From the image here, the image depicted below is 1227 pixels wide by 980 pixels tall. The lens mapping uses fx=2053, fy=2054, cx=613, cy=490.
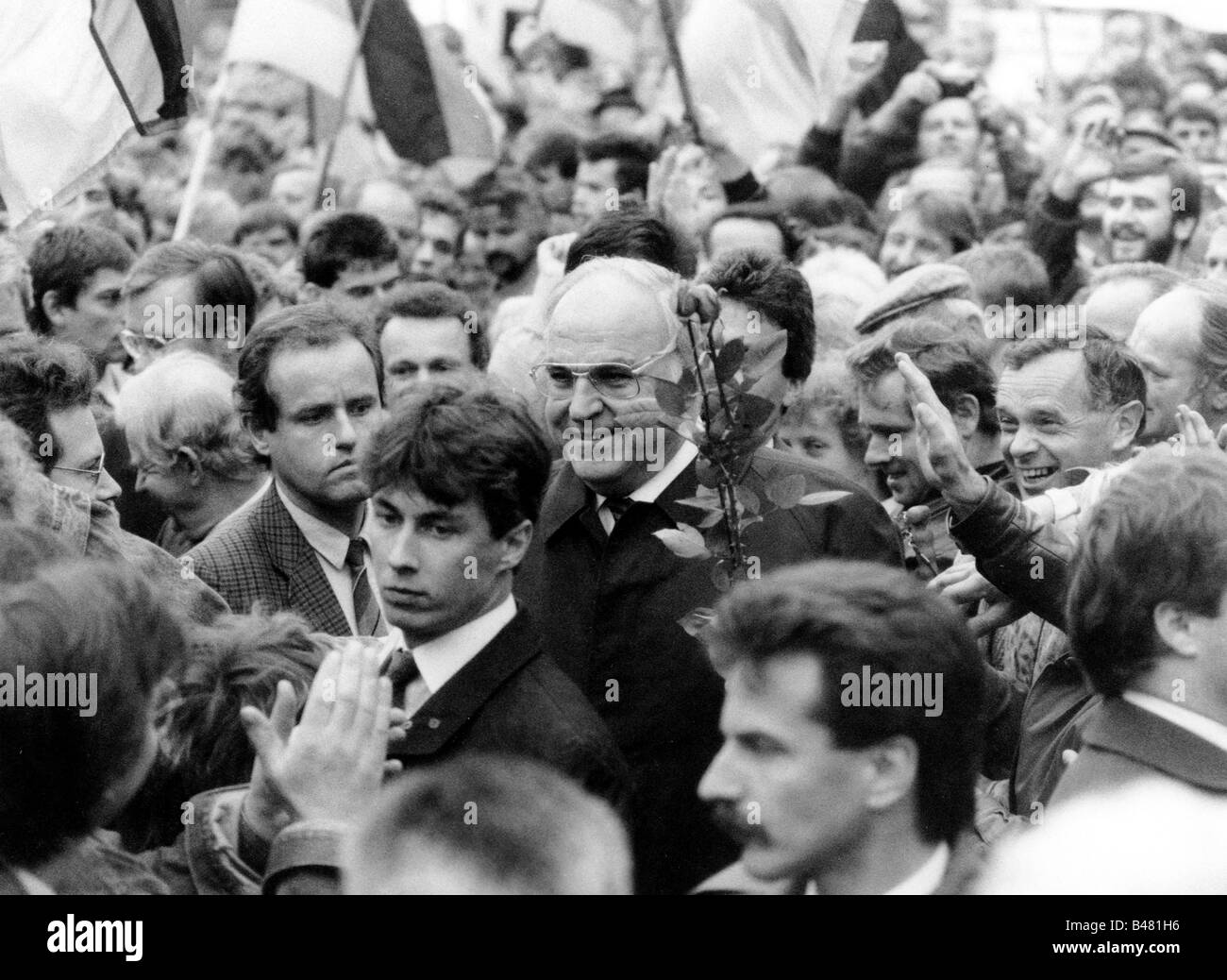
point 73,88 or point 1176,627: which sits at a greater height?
point 73,88

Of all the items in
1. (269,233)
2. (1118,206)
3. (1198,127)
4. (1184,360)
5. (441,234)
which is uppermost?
(1184,360)

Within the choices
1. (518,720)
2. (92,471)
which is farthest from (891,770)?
(92,471)

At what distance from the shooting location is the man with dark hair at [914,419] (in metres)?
3.77

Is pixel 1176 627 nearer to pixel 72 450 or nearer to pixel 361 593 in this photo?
pixel 361 593

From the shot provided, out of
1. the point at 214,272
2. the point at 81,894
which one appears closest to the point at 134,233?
the point at 214,272

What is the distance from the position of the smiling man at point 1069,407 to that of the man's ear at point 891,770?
1.01 meters

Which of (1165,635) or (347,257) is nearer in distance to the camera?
(1165,635)

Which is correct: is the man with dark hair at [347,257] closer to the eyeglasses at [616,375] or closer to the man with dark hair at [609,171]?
the man with dark hair at [609,171]

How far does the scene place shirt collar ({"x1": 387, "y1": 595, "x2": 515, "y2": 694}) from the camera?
2965 mm

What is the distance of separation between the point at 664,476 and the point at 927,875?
2.95 feet

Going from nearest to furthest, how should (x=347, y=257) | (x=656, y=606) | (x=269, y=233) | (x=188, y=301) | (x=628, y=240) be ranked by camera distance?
(x=656, y=606)
(x=628, y=240)
(x=188, y=301)
(x=347, y=257)
(x=269, y=233)

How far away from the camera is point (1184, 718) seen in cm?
282

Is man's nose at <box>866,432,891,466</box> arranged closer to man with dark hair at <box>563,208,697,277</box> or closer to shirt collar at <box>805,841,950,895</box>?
man with dark hair at <box>563,208,697,277</box>

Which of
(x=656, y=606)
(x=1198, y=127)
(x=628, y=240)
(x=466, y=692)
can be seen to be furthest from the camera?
(x=1198, y=127)
